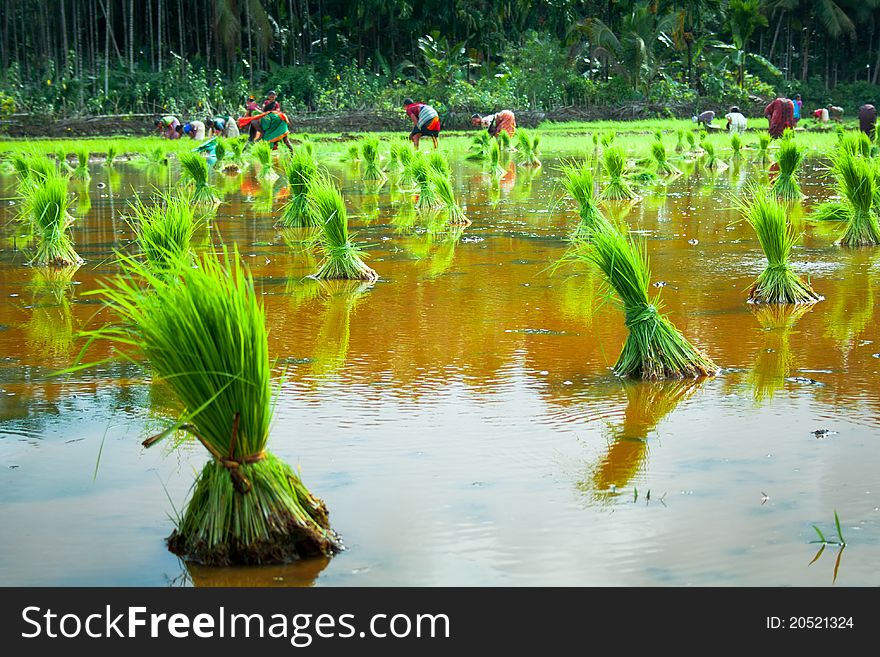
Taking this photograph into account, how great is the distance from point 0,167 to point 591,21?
86.6 ft

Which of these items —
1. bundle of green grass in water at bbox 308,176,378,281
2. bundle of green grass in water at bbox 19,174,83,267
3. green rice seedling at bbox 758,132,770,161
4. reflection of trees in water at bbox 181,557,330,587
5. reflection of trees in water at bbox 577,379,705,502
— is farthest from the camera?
green rice seedling at bbox 758,132,770,161

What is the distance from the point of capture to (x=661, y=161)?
19.2 m

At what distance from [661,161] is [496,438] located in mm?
15120

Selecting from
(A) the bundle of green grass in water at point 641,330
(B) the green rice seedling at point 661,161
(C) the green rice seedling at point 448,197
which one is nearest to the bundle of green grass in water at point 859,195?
(C) the green rice seedling at point 448,197

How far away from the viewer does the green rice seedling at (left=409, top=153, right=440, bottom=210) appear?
1363cm

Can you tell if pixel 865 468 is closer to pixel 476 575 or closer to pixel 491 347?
pixel 476 575

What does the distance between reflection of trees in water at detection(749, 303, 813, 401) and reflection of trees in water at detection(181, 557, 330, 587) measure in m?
2.64

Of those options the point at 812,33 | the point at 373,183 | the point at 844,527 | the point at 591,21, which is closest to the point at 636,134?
the point at 591,21

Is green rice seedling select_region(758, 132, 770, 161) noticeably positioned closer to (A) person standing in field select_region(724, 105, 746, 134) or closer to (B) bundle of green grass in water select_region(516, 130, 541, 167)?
(B) bundle of green grass in water select_region(516, 130, 541, 167)

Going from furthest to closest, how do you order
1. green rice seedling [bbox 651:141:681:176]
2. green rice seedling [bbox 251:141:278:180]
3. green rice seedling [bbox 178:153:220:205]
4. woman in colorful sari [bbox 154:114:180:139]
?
1. woman in colorful sari [bbox 154:114:180:139]
2. green rice seedling [bbox 251:141:278:180]
3. green rice seedling [bbox 651:141:681:176]
4. green rice seedling [bbox 178:153:220:205]

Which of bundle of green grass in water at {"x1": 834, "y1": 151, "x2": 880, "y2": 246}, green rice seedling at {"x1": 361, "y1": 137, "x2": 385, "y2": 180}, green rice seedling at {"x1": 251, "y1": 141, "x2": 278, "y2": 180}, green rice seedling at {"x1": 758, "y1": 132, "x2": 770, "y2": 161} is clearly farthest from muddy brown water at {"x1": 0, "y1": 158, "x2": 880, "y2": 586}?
green rice seedling at {"x1": 758, "y1": 132, "x2": 770, "y2": 161}

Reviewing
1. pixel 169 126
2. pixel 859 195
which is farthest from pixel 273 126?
pixel 859 195

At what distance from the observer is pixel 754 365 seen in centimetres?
598

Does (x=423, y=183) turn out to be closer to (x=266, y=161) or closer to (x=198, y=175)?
(x=198, y=175)
